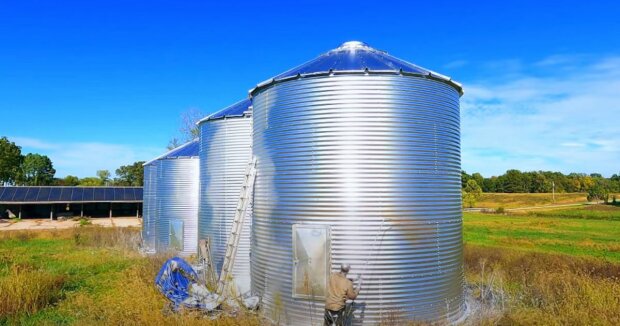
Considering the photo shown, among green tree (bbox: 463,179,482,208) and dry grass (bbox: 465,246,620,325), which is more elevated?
green tree (bbox: 463,179,482,208)

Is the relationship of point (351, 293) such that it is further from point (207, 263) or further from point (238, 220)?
point (207, 263)

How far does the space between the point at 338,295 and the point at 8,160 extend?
9094 centimetres

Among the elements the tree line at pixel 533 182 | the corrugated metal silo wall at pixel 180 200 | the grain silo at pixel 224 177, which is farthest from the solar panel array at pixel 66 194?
the tree line at pixel 533 182

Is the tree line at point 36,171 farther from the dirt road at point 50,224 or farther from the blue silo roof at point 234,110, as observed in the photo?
the blue silo roof at point 234,110

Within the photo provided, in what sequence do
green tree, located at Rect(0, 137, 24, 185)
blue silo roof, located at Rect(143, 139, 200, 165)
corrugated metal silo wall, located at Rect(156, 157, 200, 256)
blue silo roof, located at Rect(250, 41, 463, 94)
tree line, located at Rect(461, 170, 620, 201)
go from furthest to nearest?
1. tree line, located at Rect(461, 170, 620, 201)
2. green tree, located at Rect(0, 137, 24, 185)
3. blue silo roof, located at Rect(143, 139, 200, 165)
4. corrugated metal silo wall, located at Rect(156, 157, 200, 256)
5. blue silo roof, located at Rect(250, 41, 463, 94)

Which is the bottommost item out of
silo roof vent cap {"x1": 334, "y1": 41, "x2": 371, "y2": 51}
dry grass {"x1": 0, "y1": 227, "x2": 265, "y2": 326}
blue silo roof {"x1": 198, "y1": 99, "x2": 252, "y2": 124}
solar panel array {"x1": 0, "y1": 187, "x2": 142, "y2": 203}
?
dry grass {"x1": 0, "y1": 227, "x2": 265, "y2": 326}

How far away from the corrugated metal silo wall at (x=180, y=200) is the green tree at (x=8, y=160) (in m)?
72.9

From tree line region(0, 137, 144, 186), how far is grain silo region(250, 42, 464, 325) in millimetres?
81691

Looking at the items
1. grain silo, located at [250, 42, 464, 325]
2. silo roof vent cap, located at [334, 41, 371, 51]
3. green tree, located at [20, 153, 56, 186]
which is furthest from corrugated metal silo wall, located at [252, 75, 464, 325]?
green tree, located at [20, 153, 56, 186]

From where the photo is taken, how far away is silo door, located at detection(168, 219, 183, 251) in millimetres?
21266

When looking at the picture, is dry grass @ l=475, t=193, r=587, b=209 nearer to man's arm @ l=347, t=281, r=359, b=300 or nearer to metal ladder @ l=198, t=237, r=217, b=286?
metal ladder @ l=198, t=237, r=217, b=286

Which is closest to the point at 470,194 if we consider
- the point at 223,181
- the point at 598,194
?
the point at 598,194

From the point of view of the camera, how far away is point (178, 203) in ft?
71.1

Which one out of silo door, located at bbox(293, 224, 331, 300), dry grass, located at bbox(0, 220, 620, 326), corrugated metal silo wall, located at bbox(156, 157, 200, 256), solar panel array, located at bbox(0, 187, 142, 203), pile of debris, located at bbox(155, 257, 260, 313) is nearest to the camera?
silo door, located at bbox(293, 224, 331, 300)
